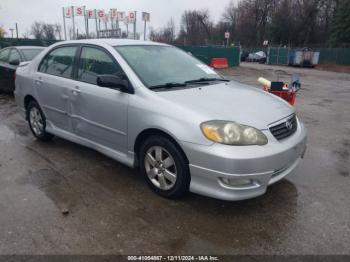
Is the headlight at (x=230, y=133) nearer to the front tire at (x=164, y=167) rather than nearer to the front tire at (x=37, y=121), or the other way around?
the front tire at (x=164, y=167)

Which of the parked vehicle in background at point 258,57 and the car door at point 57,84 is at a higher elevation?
the car door at point 57,84

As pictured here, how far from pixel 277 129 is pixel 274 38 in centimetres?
5393

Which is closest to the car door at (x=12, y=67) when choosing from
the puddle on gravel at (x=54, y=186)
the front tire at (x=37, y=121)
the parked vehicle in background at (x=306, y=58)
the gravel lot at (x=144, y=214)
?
the front tire at (x=37, y=121)

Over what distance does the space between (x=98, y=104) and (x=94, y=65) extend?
57 centimetres

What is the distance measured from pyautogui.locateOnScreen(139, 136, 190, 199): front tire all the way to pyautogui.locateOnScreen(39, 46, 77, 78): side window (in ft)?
5.84

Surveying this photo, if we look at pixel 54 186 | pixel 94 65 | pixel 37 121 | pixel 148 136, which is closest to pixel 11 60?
pixel 37 121

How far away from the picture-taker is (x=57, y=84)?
457 cm

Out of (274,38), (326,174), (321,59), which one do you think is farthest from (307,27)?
(326,174)

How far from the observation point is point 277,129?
3.26 metres

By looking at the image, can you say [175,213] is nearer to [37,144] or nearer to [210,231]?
[210,231]

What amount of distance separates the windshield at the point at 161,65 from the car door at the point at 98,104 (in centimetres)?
22

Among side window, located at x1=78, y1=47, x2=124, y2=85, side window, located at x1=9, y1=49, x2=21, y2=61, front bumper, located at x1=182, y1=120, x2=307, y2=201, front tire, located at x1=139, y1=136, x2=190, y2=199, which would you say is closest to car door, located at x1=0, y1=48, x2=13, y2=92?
side window, located at x1=9, y1=49, x2=21, y2=61

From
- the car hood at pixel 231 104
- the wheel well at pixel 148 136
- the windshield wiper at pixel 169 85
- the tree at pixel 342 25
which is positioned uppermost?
the tree at pixel 342 25

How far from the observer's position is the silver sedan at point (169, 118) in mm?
2982
